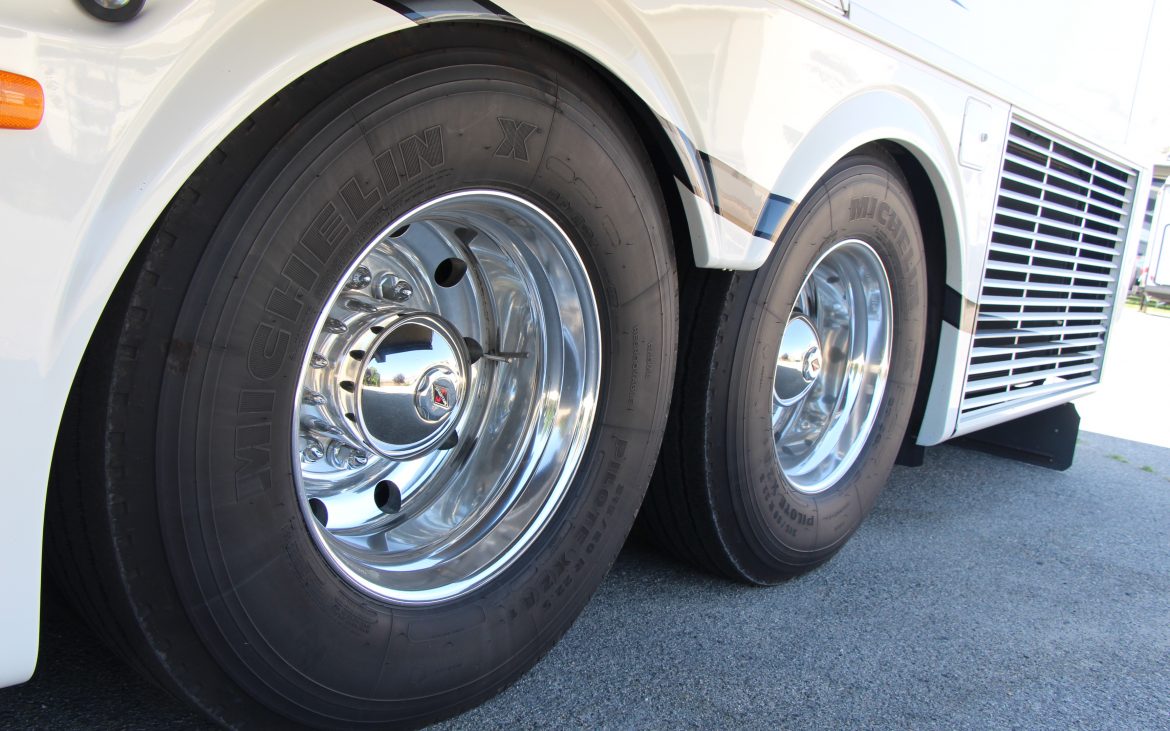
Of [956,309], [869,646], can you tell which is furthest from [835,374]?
[869,646]

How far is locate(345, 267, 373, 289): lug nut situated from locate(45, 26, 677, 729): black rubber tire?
363 millimetres

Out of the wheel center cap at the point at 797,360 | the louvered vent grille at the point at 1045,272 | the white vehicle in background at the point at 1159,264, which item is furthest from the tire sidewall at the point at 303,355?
the white vehicle in background at the point at 1159,264

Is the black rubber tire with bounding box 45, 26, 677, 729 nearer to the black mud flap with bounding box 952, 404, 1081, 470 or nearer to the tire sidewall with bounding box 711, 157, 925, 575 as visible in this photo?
the tire sidewall with bounding box 711, 157, 925, 575

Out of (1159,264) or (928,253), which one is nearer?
(928,253)

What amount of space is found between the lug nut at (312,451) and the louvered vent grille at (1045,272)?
2098mm

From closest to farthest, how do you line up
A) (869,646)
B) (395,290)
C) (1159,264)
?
(395,290) < (869,646) < (1159,264)

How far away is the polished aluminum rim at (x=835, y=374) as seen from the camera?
2.50 metres

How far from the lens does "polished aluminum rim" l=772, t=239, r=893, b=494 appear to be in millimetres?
2504

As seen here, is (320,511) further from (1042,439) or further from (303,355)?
(1042,439)

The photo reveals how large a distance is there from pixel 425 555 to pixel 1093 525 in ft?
8.82

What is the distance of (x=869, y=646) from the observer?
2.08m

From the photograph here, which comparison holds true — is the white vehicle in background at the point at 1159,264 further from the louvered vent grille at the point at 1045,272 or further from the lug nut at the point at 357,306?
the lug nut at the point at 357,306

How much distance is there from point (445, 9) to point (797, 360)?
1500 millimetres

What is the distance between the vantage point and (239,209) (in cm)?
112
